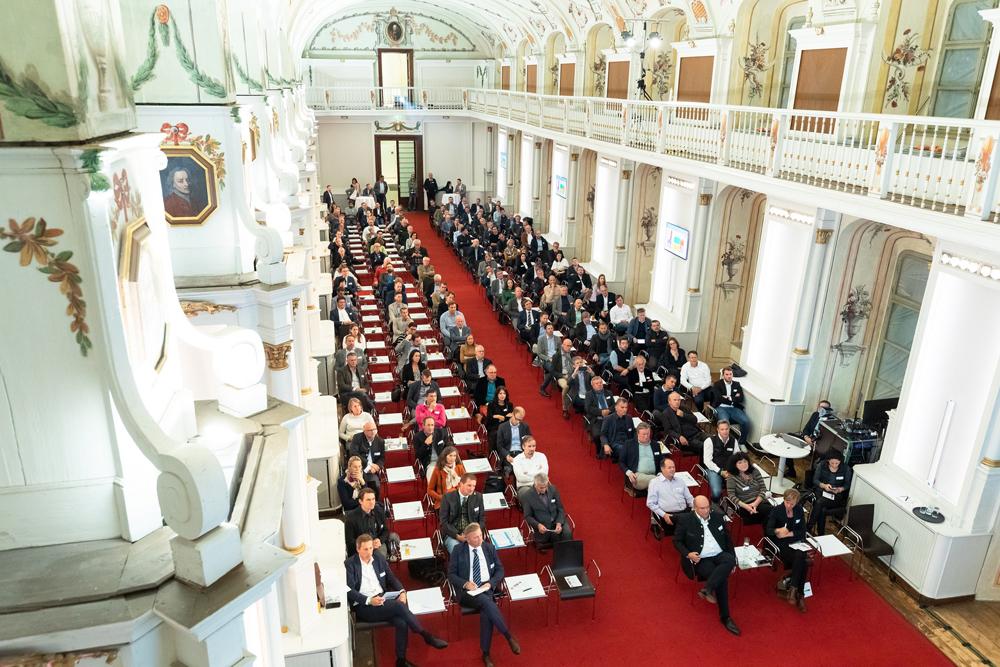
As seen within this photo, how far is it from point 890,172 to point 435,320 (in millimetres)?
9556

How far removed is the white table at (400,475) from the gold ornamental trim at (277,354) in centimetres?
349

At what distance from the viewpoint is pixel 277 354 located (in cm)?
550

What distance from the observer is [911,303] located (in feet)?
34.2

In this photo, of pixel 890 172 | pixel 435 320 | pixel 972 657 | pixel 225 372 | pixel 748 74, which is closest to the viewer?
pixel 225 372

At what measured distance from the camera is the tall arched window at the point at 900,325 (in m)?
10.3

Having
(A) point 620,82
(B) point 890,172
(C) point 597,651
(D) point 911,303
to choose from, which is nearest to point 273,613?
(C) point 597,651

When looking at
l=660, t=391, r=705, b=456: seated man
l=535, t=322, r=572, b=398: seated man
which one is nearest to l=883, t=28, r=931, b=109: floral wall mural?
l=660, t=391, r=705, b=456: seated man

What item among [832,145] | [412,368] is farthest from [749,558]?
[412,368]

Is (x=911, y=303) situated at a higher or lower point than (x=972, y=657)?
higher

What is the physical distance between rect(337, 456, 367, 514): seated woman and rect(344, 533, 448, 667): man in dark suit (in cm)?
141

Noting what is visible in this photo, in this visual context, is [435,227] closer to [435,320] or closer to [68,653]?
[435,320]

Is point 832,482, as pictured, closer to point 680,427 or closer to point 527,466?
point 680,427

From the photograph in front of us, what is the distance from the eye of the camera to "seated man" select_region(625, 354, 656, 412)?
11.5m

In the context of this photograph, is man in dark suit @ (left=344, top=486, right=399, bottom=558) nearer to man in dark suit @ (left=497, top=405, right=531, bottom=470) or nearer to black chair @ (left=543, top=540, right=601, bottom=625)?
black chair @ (left=543, top=540, right=601, bottom=625)
